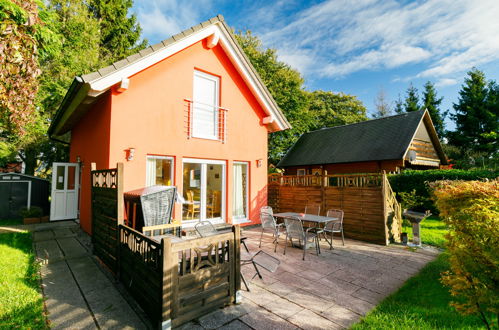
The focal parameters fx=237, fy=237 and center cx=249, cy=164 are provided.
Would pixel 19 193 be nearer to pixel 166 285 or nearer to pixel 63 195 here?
pixel 63 195

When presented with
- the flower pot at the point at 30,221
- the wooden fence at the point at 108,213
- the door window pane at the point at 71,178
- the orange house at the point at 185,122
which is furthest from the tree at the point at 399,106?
the flower pot at the point at 30,221

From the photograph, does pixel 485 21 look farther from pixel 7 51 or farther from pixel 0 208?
pixel 0 208

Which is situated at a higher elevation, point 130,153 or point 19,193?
point 130,153

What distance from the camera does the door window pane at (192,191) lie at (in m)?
8.21

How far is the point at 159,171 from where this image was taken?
25.1 ft

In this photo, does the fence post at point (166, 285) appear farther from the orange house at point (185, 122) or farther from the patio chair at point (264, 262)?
the orange house at point (185, 122)

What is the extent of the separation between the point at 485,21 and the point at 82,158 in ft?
48.2

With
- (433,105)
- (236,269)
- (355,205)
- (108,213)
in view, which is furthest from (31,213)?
(433,105)

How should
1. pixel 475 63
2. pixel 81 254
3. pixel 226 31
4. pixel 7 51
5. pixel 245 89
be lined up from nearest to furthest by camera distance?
pixel 7 51
pixel 81 254
pixel 226 31
pixel 245 89
pixel 475 63

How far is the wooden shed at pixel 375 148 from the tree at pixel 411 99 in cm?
1414

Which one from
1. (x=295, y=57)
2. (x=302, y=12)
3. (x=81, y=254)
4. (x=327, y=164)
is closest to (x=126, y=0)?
(x=295, y=57)

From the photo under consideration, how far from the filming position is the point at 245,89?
9852 millimetres

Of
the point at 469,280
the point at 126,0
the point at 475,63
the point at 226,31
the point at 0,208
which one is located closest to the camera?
the point at 469,280

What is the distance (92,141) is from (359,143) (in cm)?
1653
